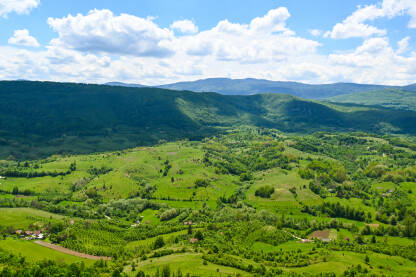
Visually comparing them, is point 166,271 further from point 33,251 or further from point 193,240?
point 33,251

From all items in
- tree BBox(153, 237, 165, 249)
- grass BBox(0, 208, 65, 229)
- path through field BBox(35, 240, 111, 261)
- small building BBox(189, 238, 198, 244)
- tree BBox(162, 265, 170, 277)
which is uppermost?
tree BBox(162, 265, 170, 277)

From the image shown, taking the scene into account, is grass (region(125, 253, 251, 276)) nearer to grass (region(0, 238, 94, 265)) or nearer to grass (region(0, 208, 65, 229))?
grass (region(0, 238, 94, 265))

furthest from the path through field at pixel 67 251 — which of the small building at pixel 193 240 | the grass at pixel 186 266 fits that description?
the small building at pixel 193 240

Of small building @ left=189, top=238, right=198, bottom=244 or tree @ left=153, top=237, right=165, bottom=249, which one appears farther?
small building @ left=189, top=238, right=198, bottom=244

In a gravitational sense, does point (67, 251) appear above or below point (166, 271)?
below

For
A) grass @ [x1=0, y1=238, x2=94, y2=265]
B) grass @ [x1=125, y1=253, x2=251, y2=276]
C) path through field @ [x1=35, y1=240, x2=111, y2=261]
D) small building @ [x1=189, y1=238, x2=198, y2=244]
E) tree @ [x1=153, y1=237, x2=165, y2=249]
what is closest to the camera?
grass @ [x1=125, y1=253, x2=251, y2=276]

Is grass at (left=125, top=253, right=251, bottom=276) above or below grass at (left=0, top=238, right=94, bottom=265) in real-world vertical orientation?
above

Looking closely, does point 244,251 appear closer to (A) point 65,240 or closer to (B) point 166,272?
(B) point 166,272

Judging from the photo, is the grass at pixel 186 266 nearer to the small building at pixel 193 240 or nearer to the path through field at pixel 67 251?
the small building at pixel 193 240

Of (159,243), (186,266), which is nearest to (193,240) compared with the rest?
(159,243)

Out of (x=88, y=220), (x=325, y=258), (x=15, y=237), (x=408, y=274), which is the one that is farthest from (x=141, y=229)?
(x=408, y=274)

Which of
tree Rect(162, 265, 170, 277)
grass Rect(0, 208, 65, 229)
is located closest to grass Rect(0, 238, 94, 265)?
grass Rect(0, 208, 65, 229)
